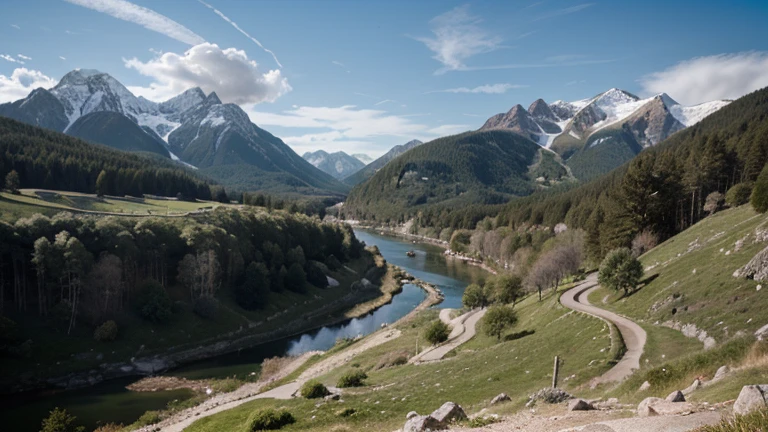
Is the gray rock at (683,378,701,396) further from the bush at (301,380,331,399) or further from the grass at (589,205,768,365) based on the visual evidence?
the bush at (301,380,331,399)

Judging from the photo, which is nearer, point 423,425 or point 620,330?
point 423,425

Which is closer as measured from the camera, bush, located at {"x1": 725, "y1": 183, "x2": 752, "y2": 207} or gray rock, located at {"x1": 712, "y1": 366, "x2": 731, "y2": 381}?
gray rock, located at {"x1": 712, "y1": 366, "x2": 731, "y2": 381}

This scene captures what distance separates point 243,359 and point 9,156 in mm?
95133

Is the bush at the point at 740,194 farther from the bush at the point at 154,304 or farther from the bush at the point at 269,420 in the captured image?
the bush at the point at 154,304

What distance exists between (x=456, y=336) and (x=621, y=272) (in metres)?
20.1

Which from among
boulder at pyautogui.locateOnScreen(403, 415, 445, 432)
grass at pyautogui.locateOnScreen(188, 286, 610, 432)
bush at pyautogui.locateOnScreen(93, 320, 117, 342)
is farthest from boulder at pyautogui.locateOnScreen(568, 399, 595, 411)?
bush at pyautogui.locateOnScreen(93, 320, 117, 342)

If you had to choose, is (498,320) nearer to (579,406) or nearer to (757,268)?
(757,268)

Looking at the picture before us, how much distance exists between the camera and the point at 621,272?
40.4 m

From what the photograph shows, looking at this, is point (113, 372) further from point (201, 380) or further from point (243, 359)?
point (243, 359)

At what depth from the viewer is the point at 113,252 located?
199 feet

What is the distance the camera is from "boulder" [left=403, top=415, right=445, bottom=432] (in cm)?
1574

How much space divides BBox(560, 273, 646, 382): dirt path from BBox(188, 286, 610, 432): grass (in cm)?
104

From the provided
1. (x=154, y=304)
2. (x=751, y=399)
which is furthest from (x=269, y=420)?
(x=154, y=304)

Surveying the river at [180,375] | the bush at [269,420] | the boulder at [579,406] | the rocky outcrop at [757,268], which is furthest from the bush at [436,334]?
the boulder at [579,406]
